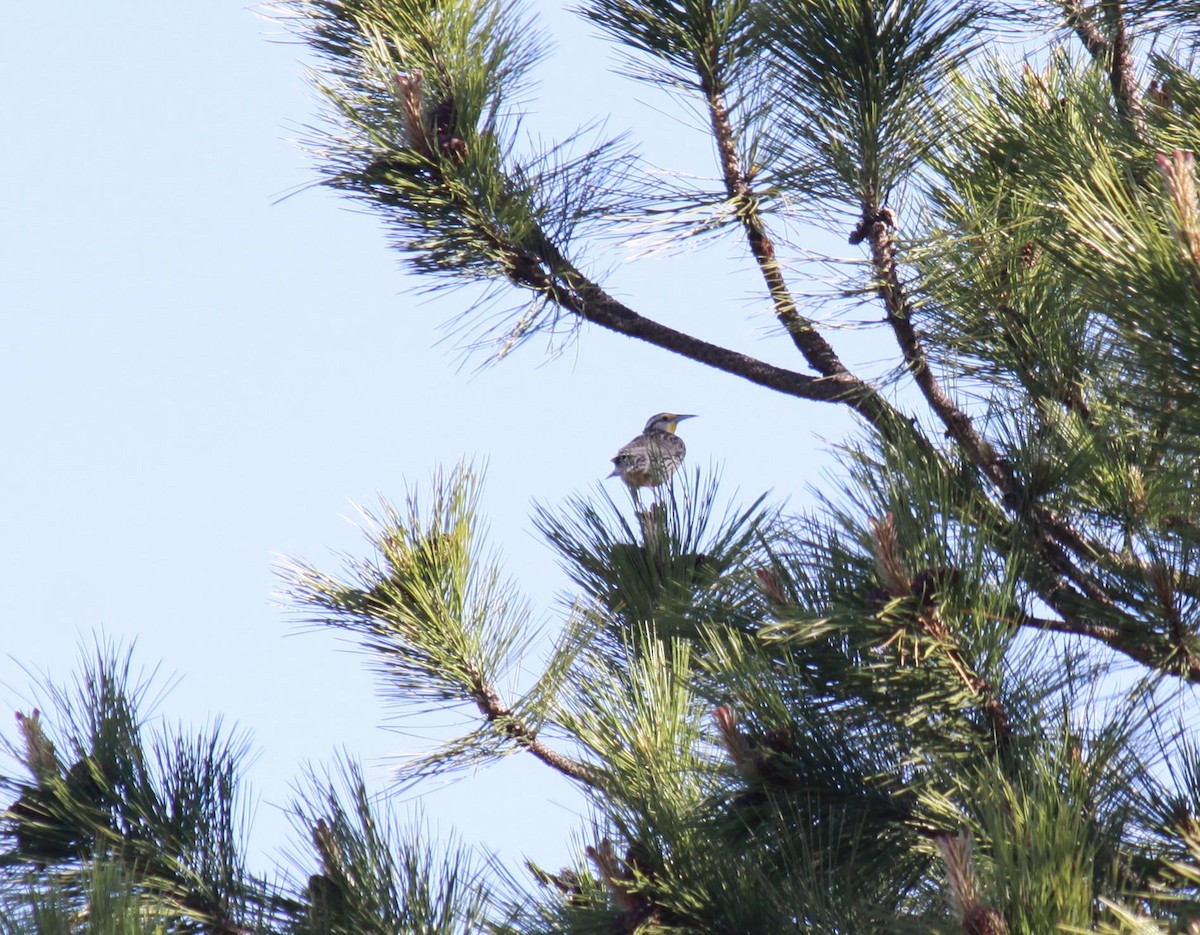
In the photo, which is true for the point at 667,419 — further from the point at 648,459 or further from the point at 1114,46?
the point at 1114,46

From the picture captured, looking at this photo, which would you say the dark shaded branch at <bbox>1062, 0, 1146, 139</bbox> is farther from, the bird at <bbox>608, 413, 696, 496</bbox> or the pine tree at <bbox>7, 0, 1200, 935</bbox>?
the bird at <bbox>608, 413, 696, 496</bbox>

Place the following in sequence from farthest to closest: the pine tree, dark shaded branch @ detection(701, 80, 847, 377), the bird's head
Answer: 1. the bird's head
2. dark shaded branch @ detection(701, 80, 847, 377)
3. the pine tree

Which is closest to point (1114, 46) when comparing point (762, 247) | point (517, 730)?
point (762, 247)

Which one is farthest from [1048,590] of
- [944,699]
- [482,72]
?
[482,72]

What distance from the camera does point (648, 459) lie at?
153 inches

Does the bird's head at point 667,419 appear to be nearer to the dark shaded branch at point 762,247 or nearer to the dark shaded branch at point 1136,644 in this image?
the dark shaded branch at point 762,247

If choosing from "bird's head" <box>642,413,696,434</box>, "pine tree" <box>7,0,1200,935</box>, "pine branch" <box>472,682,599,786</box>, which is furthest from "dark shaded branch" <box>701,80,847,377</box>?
"bird's head" <box>642,413,696,434</box>

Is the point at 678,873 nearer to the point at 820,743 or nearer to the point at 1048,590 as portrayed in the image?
the point at 820,743

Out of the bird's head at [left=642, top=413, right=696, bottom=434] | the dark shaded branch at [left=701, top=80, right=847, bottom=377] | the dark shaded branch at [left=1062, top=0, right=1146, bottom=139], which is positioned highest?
the bird's head at [left=642, top=413, right=696, bottom=434]

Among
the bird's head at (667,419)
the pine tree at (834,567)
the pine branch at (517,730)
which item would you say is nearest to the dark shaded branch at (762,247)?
the pine tree at (834,567)

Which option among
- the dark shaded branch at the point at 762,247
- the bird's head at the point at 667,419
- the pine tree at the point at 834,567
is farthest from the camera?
the bird's head at the point at 667,419

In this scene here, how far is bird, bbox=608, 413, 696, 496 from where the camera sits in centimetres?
320

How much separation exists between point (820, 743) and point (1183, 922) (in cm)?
65

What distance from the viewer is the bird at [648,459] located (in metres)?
3.20
